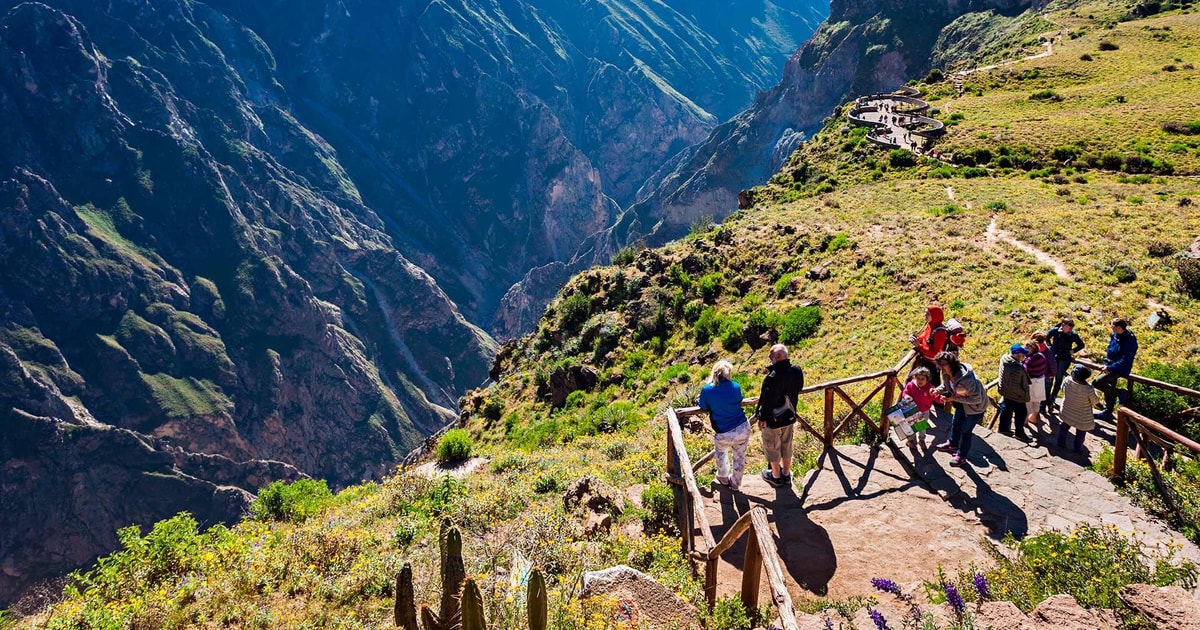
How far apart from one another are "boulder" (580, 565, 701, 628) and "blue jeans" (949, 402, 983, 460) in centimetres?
528

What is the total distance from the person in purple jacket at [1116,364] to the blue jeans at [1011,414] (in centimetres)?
182

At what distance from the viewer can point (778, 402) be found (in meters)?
7.66

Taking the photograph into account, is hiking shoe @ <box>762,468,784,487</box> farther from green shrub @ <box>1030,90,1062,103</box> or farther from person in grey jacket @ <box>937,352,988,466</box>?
green shrub @ <box>1030,90,1062,103</box>

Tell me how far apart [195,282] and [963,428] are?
14250 cm

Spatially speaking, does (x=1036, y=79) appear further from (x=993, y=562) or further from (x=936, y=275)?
(x=993, y=562)

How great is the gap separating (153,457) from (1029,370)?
374 feet

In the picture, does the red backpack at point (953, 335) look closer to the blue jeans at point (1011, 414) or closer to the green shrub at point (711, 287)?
the blue jeans at point (1011, 414)

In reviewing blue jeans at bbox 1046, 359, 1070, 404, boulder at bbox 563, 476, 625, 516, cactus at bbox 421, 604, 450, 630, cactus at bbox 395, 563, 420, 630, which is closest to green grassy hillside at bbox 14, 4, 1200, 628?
boulder at bbox 563, 476, 625, 516

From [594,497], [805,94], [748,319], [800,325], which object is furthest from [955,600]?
[805,94]

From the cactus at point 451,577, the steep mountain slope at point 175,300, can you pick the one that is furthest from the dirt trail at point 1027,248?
the steep mountain slope at point 175,300

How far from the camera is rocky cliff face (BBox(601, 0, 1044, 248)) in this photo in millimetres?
92875

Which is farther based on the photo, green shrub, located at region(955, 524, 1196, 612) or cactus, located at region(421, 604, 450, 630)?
green shrub, located at region(955, 524, 1196, 612)

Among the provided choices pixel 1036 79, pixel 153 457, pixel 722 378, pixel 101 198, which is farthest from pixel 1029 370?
pixel 101 198

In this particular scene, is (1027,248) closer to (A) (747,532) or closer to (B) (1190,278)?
(B) (1190,278)
